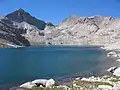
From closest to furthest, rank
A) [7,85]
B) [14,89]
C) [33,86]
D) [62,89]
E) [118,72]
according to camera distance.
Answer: [62,89]
[33,86]
[14,89]
[7,85]
[118,72]

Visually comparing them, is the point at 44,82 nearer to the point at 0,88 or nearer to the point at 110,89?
the point at 0,88

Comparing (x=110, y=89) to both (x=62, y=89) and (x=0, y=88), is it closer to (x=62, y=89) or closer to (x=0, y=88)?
(x=62, y=89)

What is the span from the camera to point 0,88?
61.9m

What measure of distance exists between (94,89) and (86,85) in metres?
5.99

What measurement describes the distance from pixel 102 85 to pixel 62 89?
7.48 m

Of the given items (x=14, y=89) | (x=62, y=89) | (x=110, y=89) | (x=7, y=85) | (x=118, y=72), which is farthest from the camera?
(x=118, y=72)

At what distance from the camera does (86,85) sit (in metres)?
54.1

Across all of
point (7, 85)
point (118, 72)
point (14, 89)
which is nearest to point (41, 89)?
point (14, 89)

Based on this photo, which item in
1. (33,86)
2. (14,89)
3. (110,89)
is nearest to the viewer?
(110,89)

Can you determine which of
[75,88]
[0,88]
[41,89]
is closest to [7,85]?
[0,88]

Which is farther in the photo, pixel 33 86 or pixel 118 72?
pixel 118 72

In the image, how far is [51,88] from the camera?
5319 centimetres

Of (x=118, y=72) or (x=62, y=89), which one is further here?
(x=118, y=72)

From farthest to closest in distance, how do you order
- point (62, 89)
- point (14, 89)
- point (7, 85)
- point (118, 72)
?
point (118, 72) < point (7, 85) < point (14, 89) < point (62, 89)
